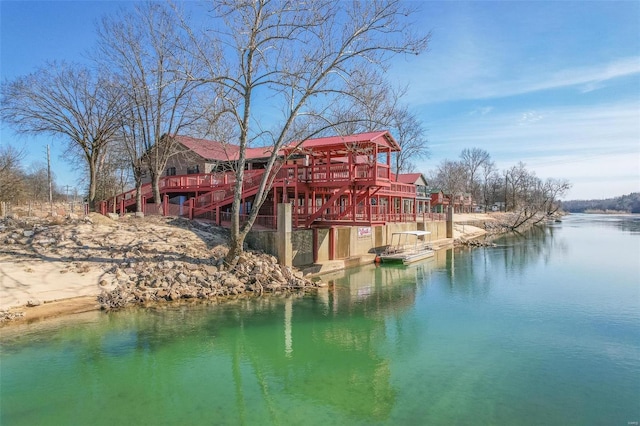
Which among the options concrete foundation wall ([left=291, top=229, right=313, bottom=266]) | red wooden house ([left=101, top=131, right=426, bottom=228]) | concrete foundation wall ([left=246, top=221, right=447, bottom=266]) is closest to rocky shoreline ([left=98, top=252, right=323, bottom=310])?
concrete foundation wall ([left=246, top=221, right=447, bottom=266])

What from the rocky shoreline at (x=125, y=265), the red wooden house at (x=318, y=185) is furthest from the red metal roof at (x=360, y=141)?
the rocky shoreline at (x=125, y=265)

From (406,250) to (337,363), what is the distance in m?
21.2

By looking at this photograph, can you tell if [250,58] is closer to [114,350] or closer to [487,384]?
[114,350]

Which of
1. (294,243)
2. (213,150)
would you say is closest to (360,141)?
(294,243)

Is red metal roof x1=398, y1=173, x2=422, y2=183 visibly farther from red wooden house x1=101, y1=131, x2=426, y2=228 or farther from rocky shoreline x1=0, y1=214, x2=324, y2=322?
rocky shoreline x1=0, y1=214, x2=324, y2=322

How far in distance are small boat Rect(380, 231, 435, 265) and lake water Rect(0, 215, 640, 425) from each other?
400 inches

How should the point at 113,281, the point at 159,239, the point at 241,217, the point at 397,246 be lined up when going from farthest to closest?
1. the point at 397,246
2. the point at 241,217
3. the point at 159,239
4. the point at 113,281

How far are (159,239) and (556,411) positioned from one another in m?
17.1

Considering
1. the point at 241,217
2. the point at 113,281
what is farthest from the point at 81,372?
the point at 241,217

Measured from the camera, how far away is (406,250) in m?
31.0

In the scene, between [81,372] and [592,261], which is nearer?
[81,372]

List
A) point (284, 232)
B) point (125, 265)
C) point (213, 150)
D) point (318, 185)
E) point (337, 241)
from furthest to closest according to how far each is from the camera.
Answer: point (213, 150) < point (337, 241) < point (318, 185) < point (284, 232) < point (125, 265)

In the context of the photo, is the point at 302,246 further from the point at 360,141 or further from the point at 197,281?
the point at 197,281

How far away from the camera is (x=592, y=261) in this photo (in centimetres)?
2912
